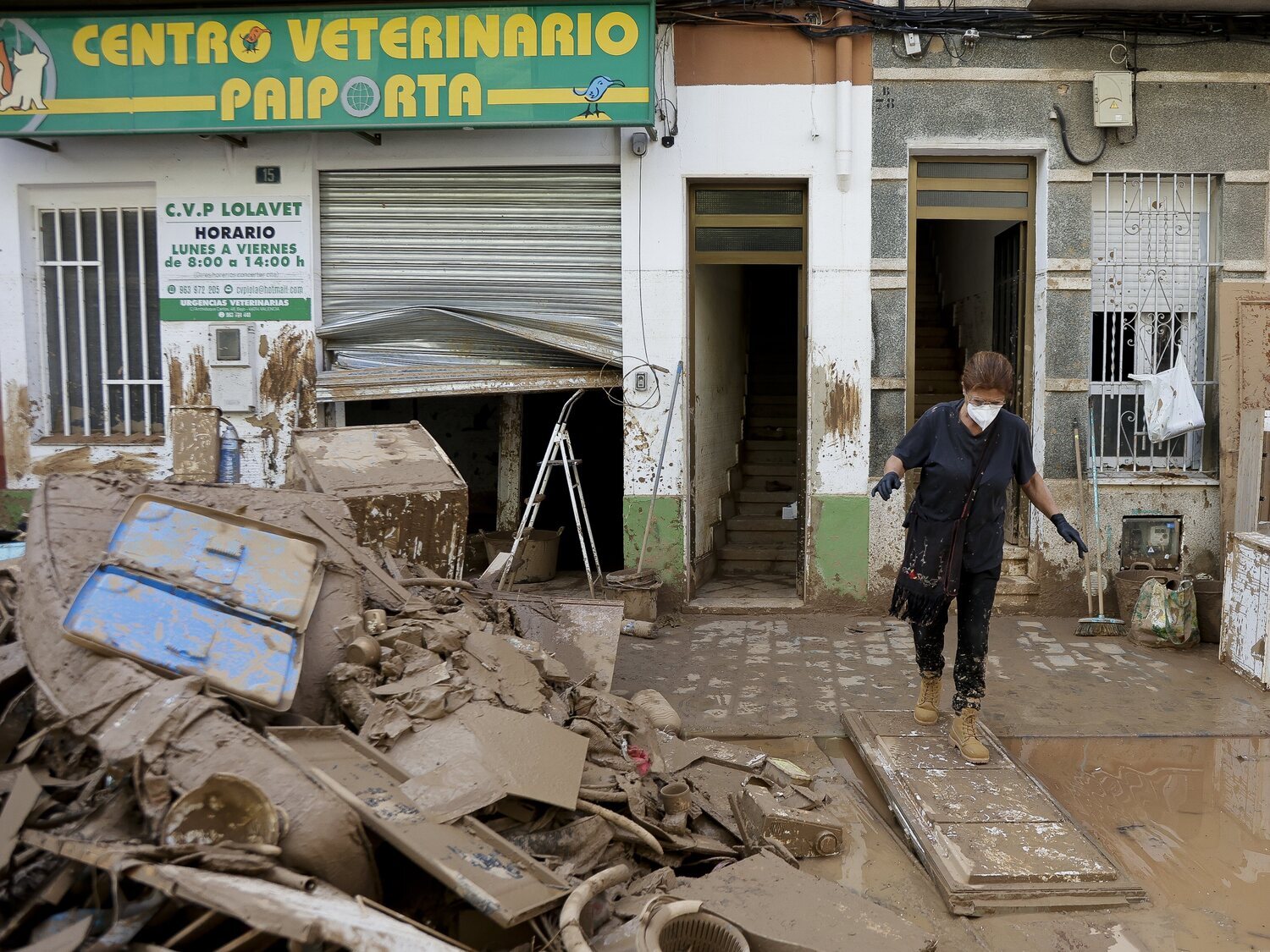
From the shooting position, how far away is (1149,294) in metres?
8.35

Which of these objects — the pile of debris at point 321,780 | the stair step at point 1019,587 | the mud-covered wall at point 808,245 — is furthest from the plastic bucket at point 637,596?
Result: the pile of debris at point 321,780

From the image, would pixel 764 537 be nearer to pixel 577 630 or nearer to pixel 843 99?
pixel 843 99

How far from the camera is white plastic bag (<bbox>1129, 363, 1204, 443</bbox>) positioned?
7.95 metres

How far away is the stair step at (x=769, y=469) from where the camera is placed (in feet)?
35.7

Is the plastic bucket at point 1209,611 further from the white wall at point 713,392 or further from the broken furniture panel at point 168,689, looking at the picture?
the broken furniture panel at point 168,689

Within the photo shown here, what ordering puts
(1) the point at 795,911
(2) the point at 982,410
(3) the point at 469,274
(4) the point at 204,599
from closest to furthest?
1. (1) the point at 795,911
2. (4) the point at 204,599
3. (2) the point at 982,410
4. (3) the point at 469,274

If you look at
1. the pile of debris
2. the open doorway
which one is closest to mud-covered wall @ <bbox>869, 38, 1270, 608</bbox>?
the open doorway

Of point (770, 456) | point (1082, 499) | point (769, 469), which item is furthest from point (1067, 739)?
point (770, 456)

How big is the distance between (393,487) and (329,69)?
3698mm

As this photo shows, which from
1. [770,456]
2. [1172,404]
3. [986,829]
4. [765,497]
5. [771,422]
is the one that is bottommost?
[986,829]

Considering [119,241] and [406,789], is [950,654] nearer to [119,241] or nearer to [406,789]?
[406,789]

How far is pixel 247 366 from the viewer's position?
333 inches

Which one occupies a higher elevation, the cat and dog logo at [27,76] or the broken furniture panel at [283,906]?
the cat and dog logo at [27,76]

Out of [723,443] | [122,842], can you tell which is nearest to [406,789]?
[122,842]
